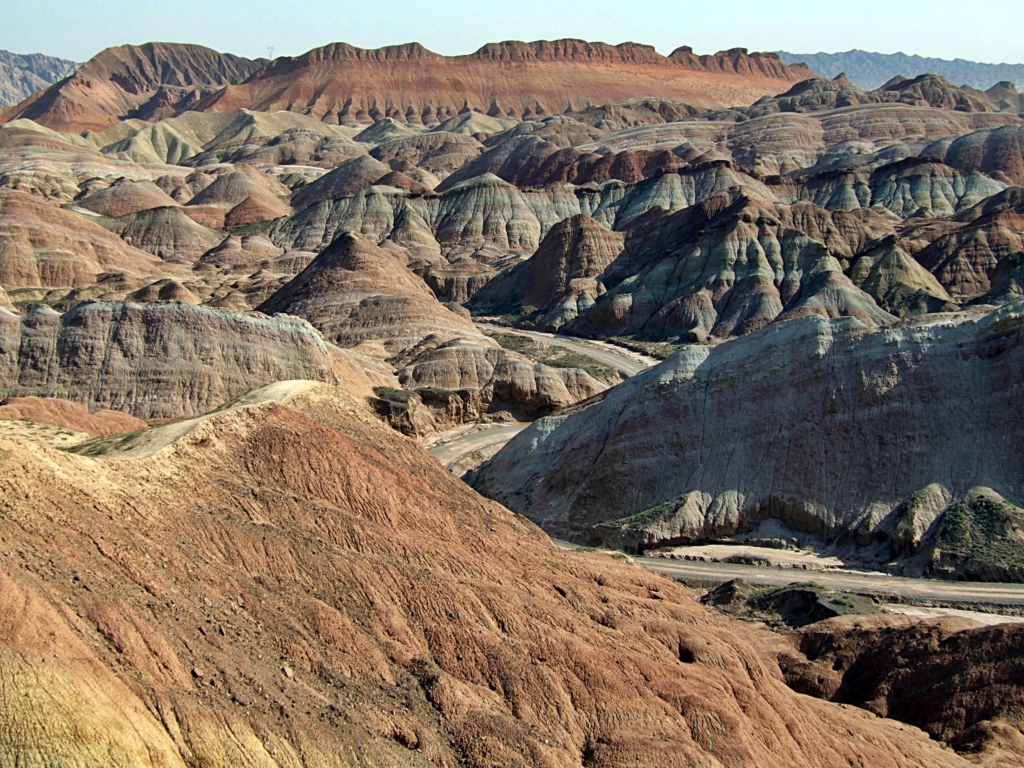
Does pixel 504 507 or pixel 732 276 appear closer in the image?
pixel 504 507

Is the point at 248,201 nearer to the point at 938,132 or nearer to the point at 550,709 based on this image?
the point at 938,132

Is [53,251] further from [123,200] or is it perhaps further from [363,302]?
[123,200]

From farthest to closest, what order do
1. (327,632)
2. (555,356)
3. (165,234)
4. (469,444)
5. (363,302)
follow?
(165,234) < (555,356) < (363,302) < (469,444) < (327,632)

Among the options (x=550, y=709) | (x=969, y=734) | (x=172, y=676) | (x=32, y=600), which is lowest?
(x=969, y=734)

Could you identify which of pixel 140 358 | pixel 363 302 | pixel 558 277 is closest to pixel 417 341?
pixel 363 302

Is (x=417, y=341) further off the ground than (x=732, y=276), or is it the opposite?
(x=732, y=276)

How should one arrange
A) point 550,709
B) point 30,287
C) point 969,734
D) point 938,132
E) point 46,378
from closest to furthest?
point 550,709, point 969,734, point 46,378, point 30,287, point 938,132

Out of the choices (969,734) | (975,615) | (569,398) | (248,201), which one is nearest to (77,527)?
(969,734)
